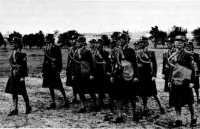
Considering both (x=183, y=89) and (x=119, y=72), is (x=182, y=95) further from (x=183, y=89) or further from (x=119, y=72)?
Result: (x=119, y=72)

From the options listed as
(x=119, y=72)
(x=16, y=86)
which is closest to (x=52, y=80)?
A: (x=16, y=86)

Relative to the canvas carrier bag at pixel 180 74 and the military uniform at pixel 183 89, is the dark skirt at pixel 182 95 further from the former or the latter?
the canvas carrier bag at pixel 180 74

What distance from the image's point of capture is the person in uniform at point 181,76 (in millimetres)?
7070

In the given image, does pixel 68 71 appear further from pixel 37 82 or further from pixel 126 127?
pixel 37 82

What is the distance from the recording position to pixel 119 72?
7781 mm

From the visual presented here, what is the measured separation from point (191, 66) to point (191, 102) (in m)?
0.72

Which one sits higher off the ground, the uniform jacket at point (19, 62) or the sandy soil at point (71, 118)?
the uniform jacket at point (19, 62)

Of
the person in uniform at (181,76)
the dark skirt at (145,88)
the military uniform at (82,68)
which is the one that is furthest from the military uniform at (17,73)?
the person in uniform at (181,76)

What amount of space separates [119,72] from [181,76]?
53.3 inches

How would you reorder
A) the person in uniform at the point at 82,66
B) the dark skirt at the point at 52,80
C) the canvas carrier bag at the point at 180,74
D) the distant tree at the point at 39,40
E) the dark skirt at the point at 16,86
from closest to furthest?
the canvas carrier bag at the point at 180,74 → the dark skirt at the point at 16,86 → the person in uniform at the point at 82,66 → the dark skirt at the point at 52,80 → the distant tree at the point at 39,40

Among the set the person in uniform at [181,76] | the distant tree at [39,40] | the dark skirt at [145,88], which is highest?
the person in uniform at [181,76]

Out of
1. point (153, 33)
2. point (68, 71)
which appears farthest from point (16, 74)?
point (153, 33)

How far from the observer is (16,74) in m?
8.60

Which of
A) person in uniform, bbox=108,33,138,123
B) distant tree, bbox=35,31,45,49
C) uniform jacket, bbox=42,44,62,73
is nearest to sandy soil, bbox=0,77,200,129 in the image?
person in uniform, bbox=108,33,138,123
